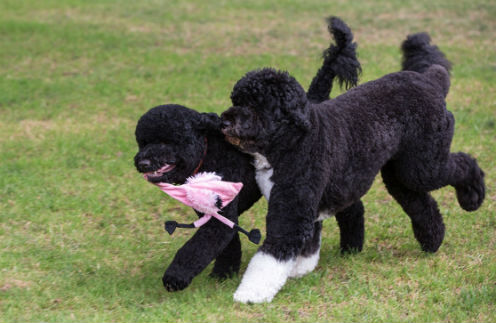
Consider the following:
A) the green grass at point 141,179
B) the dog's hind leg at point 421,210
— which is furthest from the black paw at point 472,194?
the green grass at point 141,179

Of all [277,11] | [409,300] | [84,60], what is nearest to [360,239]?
[409,300]

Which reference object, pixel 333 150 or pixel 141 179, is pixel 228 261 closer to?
pixel 333 150

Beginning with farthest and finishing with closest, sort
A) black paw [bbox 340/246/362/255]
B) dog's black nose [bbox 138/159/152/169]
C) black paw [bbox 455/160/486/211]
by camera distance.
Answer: black paw [bbox 340/246/362/255], black paw [bbox 455/160/486/211], dog's black nose [bbox 138/159/152/169]

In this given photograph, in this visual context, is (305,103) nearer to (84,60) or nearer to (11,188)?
(11,188)

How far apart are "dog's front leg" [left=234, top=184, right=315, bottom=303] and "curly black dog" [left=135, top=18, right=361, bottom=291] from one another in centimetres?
27

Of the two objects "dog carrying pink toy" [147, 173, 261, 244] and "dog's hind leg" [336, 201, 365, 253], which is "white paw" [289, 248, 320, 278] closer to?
"dog's hind leg" [336, 201, 365, 253]

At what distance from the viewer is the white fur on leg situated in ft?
13.3

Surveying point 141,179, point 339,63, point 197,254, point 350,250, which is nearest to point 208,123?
point 197,254

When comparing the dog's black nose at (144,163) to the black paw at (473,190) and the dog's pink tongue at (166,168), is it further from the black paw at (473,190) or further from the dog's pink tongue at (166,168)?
the black paw at (473,190)

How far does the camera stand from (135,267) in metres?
4.93

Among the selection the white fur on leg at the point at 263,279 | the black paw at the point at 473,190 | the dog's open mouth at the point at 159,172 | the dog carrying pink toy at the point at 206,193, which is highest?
the dog's open mouth at the point at 159,172

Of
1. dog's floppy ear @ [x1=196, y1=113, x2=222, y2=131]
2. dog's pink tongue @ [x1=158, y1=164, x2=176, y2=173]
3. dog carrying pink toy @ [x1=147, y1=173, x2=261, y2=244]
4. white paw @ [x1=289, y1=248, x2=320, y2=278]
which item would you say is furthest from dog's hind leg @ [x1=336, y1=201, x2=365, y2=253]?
dog's pink tongue @ [x1=158, y1=164, x2=176, y2=173]

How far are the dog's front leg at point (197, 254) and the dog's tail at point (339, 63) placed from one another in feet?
4.38

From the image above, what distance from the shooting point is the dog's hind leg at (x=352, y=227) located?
507 centimetres
